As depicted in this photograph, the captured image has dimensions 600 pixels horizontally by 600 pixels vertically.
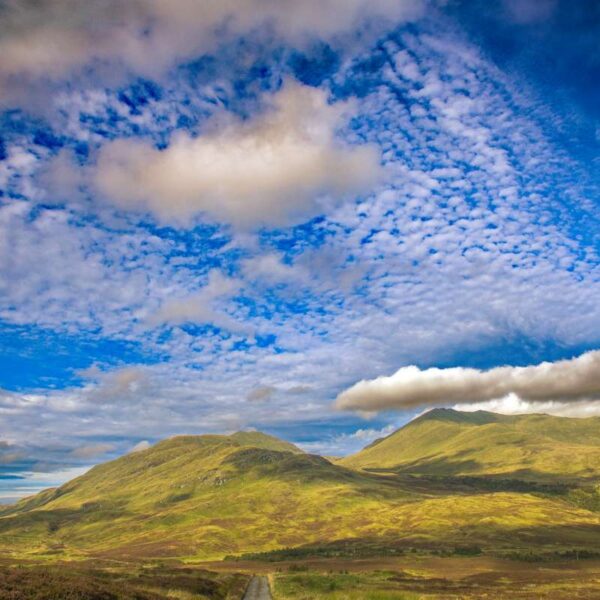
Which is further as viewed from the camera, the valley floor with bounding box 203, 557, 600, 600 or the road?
the road

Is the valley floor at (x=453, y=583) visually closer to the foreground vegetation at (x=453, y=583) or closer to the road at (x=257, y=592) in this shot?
the foreground vegetation at (x=453, y=583)

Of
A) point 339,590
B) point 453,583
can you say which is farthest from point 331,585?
point 453,583

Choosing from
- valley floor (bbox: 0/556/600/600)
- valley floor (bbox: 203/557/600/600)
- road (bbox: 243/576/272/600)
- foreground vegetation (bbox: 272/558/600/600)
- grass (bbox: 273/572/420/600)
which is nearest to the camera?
valley floor (bbox: 0/556/600/600)

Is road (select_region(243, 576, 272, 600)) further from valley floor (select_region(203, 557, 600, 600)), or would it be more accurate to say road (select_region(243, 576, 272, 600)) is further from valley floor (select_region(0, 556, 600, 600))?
valley floor (select_region(203, 557, 600, 600))

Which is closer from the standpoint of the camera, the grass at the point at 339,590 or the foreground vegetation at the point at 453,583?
the grass at the point at 339,590

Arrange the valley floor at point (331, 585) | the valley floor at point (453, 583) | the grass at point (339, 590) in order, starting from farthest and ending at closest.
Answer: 1. the valley floor at point (453, 583)
2. the grass at point (339, 590)
3. the valley floor at point (331, 585)

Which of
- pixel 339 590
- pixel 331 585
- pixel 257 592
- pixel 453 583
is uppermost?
pixel 339 590

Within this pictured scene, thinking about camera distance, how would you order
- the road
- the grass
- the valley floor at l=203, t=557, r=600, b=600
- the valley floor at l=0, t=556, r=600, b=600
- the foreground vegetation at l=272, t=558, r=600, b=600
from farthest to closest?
the road → the valley floor at l=203, t=557, r=600, b=600 → the foreground vegetation at l=272, t=558, r=600, b=600 → the grass → the valley floor at l=0, t=556, r=600, b=600

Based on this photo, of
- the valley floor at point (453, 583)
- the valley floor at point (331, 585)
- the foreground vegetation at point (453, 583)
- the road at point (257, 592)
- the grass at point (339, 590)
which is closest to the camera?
the valley floor at point (331, 585)

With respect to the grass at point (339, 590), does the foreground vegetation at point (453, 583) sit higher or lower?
lower

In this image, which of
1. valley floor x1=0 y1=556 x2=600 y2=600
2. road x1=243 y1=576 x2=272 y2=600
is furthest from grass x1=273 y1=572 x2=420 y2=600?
road x1=243 y1=576 x2=272 y2=600

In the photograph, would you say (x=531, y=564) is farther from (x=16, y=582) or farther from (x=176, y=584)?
(x=16, y=582)

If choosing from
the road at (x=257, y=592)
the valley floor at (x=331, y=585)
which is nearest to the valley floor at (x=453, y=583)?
the valley floor at (x=331, y=585)

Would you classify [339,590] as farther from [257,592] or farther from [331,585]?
[257,592]
